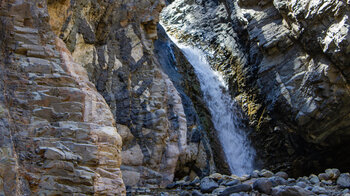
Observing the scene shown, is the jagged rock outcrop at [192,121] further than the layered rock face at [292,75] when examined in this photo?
No

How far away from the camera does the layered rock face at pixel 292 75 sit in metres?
11.8

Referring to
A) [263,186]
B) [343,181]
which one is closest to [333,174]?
[343,181]

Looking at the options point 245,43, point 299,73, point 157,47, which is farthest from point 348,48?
point 157,47

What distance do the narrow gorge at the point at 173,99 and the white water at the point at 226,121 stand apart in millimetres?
54

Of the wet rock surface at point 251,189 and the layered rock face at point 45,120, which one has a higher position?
the layered rock face at point 45,120

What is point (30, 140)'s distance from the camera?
4.63 meters

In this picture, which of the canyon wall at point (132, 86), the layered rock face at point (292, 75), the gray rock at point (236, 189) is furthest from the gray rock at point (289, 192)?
the layered rock face at point (292, 75)

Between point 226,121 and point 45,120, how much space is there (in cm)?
965

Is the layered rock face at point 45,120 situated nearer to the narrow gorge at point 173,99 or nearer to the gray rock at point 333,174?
the narrow gorge at point 173,99

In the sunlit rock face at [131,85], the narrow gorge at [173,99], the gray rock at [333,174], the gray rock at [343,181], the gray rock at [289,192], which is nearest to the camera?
the narrow gorge at [173,99]

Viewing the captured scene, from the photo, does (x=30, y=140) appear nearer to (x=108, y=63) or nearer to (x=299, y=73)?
(x=108, y=63)

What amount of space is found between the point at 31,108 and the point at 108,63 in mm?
5320

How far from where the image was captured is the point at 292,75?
13.2m

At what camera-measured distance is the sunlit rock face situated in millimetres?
9398
